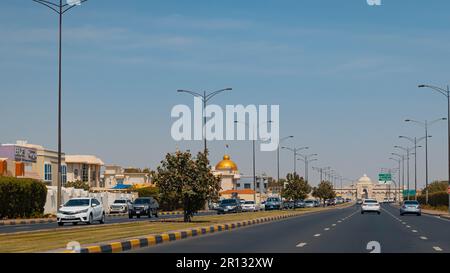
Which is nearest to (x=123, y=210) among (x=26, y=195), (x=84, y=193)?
(x=84, y=193)

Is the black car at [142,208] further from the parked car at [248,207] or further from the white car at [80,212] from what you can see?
the parked car at [248,207]

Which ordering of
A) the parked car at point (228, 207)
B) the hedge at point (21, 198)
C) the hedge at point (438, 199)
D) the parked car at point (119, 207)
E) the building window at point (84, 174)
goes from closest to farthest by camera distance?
1. the hedge at point (21, 198)
2. the parked car at point (119, 207)
3. the parked car at point (228, 207)
4. the hedge at point (438, 199)
5. the building window at point (84, 174)

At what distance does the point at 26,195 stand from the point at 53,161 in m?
50.4

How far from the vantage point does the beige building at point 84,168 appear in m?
148

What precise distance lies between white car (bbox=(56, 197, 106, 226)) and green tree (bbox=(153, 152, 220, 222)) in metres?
4.10

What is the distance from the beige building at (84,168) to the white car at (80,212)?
99.6 m

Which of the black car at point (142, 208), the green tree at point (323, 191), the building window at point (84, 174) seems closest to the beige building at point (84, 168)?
the building window at point (84, 174)

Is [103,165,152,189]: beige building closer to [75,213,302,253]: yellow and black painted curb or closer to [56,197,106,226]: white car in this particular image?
[56,197,106,226]: white car

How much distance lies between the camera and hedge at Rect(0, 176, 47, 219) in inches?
2311

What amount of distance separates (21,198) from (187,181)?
2095cm

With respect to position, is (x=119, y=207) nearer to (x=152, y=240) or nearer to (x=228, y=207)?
(x=228, y=207)

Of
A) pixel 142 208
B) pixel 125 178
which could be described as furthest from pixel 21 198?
pixel 125 178

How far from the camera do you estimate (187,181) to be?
44.6 meters
